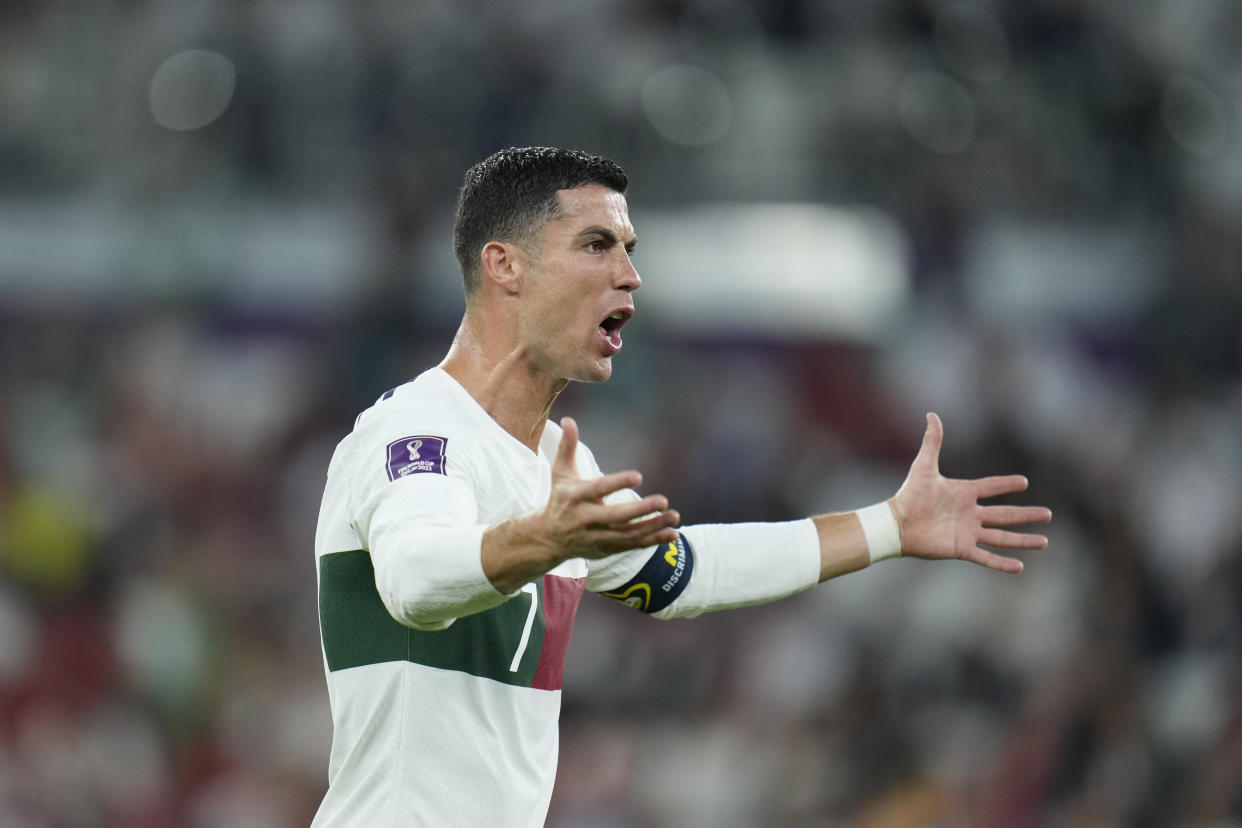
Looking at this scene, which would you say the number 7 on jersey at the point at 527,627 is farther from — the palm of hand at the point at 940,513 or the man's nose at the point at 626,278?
the palm of hand at the point at 940,513

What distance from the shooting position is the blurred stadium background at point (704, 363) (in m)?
7.57

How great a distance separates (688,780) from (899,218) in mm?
4057

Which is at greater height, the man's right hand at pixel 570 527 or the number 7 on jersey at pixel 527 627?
the man's right hand at pixel 570 527

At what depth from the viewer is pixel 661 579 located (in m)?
3.75

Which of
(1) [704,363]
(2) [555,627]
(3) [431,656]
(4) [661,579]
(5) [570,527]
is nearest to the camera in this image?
(5) [570,527]

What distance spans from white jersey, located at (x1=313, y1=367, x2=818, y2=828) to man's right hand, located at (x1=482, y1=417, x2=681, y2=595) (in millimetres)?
268

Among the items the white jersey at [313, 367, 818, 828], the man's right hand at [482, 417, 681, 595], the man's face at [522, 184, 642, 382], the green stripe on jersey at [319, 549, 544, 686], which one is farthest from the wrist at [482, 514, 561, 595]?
the man's face at [522, 184, 642, 382]

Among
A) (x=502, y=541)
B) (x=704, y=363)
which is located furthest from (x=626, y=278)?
(x=704, y=363)

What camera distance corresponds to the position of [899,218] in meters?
10.1

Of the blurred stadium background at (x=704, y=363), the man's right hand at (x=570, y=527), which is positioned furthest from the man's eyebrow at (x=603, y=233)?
the blurred stadium background at (x=704, y=363)

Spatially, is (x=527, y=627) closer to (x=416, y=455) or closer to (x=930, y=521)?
(x=416, y=455)

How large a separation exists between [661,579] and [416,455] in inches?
35.6

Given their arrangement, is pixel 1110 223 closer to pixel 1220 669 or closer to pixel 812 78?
pixel 812 78

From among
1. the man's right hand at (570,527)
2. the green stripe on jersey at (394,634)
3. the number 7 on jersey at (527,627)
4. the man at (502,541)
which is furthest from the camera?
the number 7 on jersey at (527,627)
